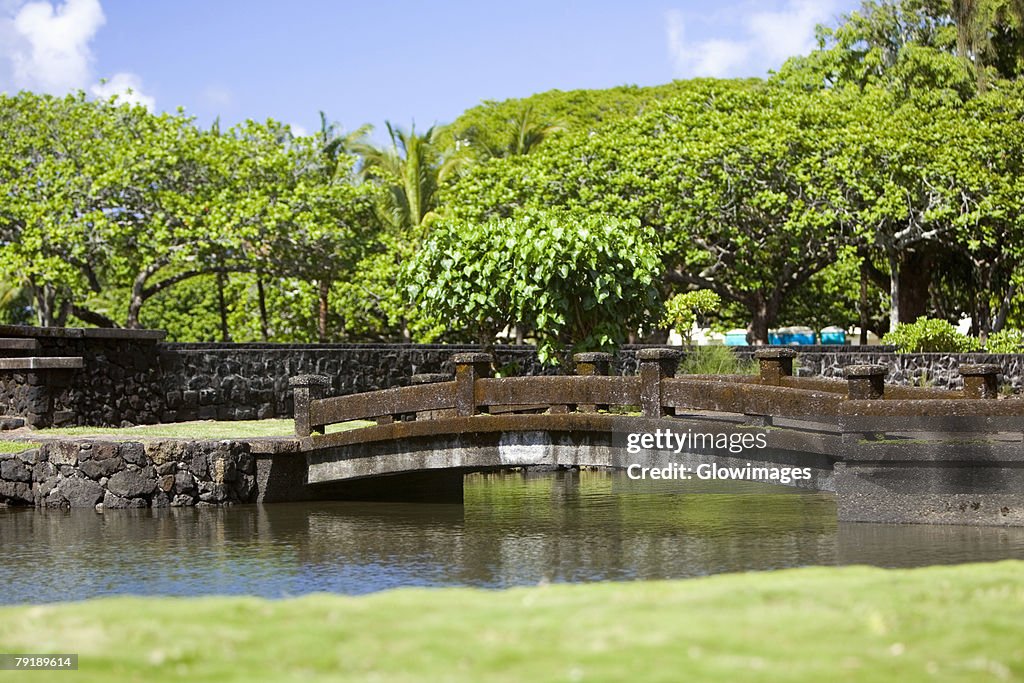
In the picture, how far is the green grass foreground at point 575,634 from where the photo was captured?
19.8 ft

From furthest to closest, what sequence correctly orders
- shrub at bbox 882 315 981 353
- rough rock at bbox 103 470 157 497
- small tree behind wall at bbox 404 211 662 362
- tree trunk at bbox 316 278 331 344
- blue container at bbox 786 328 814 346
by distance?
1. blue container at bbox 786 328 814 346
2. tree trunk at bbox 316 278 331 344
3. shrub at bbox 882 315 981 353
4. small tree behind wall at bbox 404 211 662 362
5. rough rock at bbox 103 470 157 497

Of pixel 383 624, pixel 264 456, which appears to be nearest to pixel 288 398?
pixel 264 456

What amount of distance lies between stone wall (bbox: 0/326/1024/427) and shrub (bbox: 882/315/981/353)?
1.06 m

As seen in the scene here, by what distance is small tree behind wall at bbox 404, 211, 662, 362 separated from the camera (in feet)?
72.1

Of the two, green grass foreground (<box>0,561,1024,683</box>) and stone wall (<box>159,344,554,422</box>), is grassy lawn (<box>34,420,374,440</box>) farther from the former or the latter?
green grass foreground (<box>0,561,1024,683</box>)

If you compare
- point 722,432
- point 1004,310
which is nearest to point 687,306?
point 1004,310

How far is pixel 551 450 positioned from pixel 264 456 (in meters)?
4.17

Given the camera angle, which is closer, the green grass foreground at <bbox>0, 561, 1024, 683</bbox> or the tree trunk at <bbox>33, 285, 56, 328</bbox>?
the green grass foreground at <bbox>0, 561, 1024, 683</bbox>

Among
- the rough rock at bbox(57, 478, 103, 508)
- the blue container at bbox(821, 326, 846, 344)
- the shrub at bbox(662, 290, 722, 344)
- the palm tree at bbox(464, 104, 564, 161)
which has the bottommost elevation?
the rough rock at bbox(57, 478, 103, 508)

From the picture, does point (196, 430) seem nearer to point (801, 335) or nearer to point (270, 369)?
point (270, 369)

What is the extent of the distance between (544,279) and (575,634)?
15.5 m

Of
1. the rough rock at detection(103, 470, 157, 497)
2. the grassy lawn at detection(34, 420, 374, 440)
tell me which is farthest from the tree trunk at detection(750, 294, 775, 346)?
the rough rock at detection(103, 470, 157, 497)

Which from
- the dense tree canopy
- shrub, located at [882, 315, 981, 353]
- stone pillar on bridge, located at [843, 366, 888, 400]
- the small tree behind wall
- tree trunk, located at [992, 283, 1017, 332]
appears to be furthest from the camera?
tree trunk, located at [992, 283, 1017, 332]

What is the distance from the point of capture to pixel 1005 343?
2942 centimetres
